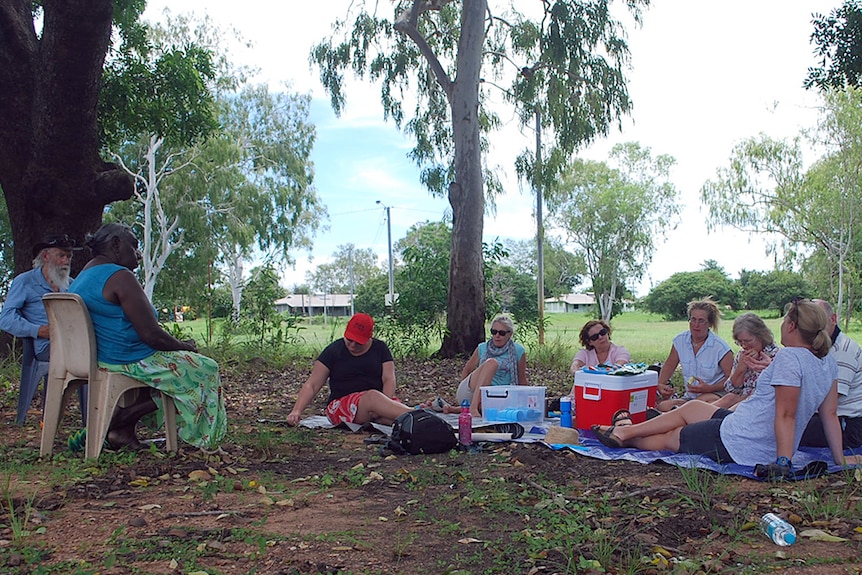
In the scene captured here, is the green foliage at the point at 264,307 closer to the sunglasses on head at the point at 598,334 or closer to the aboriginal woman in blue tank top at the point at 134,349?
the sunglasses on head at the point at 598,334

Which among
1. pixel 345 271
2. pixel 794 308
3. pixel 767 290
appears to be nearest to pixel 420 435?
pixel 794 308

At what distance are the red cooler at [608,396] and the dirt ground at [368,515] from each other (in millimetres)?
744

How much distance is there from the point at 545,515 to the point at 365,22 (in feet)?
43.6

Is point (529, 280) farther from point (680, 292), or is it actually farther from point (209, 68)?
point (209, 68)

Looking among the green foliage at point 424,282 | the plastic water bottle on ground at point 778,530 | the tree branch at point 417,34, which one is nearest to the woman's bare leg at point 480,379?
the plastic water bottle on ground at point 778,530

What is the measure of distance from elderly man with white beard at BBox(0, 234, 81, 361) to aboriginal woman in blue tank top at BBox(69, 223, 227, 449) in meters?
1.29

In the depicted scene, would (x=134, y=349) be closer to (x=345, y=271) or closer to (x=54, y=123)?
(x=54, y=123)

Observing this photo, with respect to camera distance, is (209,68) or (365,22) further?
(365,22)

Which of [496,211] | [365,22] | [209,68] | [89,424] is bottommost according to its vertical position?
[89,424]

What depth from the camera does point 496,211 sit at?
53.3 feet

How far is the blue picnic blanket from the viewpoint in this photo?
180 inches

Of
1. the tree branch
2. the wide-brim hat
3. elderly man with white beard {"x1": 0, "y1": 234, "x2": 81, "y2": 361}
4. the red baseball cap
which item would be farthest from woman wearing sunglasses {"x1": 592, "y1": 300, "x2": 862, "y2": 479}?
the tree branch

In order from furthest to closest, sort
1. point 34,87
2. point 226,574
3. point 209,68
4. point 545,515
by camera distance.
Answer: point 209,68, point 34,87, point 545,515, point 226,574

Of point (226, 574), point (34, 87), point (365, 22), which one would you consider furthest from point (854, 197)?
point (226, 574)
